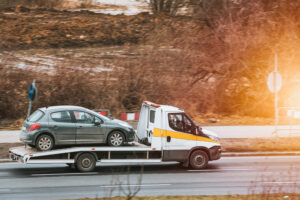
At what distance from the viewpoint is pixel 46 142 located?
47.5 ft

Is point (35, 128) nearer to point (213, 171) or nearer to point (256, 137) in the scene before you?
point (213, 171)

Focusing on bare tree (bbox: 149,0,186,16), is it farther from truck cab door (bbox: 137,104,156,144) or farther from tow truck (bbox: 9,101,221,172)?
tow truck (bbox: 9,101,221,172)

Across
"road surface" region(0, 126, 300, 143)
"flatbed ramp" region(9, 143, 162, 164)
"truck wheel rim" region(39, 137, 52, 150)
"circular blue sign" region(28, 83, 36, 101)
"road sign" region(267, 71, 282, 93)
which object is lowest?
"flatbed ramp" region(9, 143, 162, 164)

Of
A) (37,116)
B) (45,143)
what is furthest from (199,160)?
(37,116)

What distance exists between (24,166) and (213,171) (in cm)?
601

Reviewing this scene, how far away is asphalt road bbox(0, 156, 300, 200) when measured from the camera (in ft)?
39.7

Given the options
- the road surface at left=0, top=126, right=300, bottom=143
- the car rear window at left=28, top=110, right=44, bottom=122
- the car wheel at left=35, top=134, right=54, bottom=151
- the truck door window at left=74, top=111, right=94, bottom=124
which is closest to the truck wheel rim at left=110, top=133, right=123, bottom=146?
the truck door window at left=74, top=111, right=94, bottom=124

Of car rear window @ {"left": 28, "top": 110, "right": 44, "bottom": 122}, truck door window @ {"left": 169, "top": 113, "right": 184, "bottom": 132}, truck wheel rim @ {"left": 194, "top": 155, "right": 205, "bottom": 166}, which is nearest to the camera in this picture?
car rear window @ {"left": 28, "top": 110, "right": 44, "bottom": 122}

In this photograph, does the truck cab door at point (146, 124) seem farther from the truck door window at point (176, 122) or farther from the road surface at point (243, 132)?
the road surface at point (243, 132)

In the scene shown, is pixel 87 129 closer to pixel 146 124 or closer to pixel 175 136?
pixel 146 124

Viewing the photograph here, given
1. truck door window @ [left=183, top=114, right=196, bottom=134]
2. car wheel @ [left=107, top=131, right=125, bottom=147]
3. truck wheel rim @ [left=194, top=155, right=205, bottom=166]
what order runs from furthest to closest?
truck wheel rim @ [left=194, top=155, right=205, bottom=166] < truck door window @ [left=183, top=114, right=196, bottom=134] < car wheel @ [left=107, top=131, right=125, bottom=147]

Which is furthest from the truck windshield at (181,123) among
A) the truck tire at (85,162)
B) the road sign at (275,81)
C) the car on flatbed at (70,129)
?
the road sign at (275,81)

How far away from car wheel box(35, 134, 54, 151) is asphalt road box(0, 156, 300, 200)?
0.79 meters

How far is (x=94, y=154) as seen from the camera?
14695 mm
